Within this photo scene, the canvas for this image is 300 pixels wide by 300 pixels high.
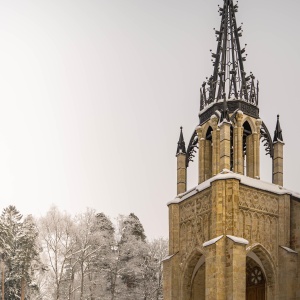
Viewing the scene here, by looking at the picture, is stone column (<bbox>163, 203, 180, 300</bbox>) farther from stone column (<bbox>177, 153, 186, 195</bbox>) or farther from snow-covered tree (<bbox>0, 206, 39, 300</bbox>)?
snow-covered tree (<bbox>0, 206, 39, 300</bbox>)

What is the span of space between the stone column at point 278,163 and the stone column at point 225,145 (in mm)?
3048

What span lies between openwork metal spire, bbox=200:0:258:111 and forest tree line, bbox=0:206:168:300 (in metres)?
15.2

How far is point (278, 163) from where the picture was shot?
82.8 feet

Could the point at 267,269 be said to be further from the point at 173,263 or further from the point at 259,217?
the point at 173,263

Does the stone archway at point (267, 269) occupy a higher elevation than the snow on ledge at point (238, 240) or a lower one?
lower

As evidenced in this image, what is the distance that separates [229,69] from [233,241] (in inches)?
348

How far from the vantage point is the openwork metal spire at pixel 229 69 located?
2545cm

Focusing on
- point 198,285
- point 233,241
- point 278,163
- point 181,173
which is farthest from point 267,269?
point 181,173

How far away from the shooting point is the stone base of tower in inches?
835

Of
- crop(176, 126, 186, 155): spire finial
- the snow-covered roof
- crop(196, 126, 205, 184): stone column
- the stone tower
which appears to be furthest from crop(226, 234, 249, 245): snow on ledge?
crop(176, 126, 186, 155): spire finial

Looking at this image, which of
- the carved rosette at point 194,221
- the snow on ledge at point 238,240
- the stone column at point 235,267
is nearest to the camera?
the stone column at point 235,267

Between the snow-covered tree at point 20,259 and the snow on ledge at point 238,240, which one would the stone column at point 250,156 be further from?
the snow-covered tree at point 20,259

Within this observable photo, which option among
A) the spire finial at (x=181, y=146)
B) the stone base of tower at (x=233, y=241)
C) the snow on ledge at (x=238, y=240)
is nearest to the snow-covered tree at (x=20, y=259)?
the spire finial at (x=181, y=146)

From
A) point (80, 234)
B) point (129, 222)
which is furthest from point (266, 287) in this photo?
point (129, 222)
